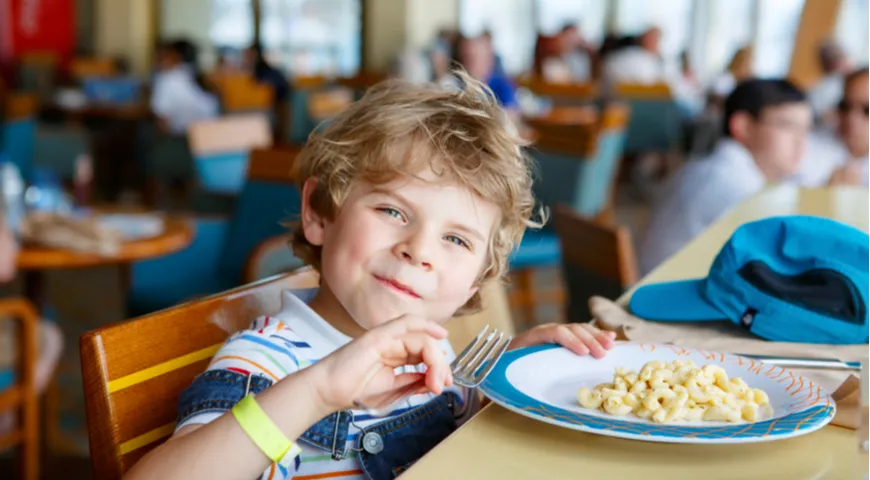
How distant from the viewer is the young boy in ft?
3.23

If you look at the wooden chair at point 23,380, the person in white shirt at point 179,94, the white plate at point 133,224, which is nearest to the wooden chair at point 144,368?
the wooden chair at point 23,380

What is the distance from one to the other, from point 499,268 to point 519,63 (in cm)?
1227

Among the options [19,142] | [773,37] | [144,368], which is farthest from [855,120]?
[773,37]

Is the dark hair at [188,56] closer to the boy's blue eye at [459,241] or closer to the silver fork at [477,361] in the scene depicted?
the boy's blue eye at [459,241]

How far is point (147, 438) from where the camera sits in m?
0.96

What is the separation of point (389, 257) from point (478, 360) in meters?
0.17

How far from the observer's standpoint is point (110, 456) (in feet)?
3.05

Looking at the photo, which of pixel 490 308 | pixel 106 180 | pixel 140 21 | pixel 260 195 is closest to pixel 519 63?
pixel 140 21

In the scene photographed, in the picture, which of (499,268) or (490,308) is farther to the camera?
(490,308)

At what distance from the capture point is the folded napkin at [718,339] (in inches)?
38.9

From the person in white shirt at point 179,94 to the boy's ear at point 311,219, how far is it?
569 centimetres

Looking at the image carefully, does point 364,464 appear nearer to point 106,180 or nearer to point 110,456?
point 110,456

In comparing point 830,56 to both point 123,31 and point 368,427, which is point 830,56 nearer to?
point 368,427

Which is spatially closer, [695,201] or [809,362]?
[809,362]
